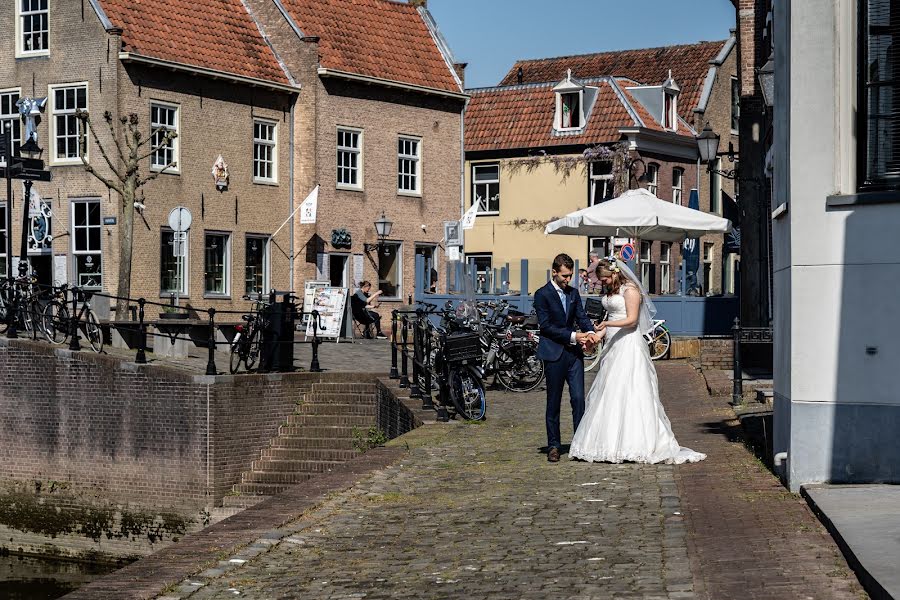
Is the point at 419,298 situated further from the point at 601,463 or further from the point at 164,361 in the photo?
the point at 601,463

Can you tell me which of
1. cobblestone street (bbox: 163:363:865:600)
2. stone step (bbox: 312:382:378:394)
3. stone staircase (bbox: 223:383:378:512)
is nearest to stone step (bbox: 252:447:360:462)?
stone staircase (bbox: 223:383:378:512)

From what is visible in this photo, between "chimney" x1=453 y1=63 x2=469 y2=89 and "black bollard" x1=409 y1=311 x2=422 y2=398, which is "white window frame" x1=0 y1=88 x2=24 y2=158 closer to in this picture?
"chimney" x1=453 y1=63 x2=469 y2=89

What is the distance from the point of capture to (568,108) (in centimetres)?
4722

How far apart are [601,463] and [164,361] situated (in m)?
9.43

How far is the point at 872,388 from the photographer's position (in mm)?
9797

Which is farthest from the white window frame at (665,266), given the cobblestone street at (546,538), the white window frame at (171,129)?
the cobblestone street at (546,538)

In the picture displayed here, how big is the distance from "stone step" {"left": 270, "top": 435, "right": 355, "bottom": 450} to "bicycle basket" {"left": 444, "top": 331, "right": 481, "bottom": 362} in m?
1.96

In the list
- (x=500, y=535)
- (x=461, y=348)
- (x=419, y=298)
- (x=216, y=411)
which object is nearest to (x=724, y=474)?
(x=500, y=535)

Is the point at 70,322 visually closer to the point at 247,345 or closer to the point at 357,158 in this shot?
the point at 247,345

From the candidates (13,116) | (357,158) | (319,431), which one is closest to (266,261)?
(357,158)

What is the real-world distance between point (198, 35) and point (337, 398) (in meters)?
17.7

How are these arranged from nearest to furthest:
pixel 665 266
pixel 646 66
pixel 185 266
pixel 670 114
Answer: pixel 185 266
pixel 665 266
pixel 670 114
pixel 646 66

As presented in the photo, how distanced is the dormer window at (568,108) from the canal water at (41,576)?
30227 millimetres

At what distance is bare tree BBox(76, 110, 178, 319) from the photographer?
2988 centimetres
